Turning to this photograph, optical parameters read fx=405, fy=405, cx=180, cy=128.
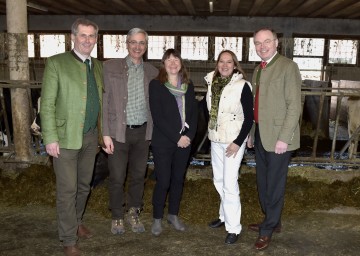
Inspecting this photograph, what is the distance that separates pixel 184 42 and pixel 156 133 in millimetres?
10289

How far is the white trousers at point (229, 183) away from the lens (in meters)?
3.20

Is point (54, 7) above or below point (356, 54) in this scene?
above

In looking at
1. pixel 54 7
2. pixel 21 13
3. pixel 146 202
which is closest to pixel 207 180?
pixel 146 202

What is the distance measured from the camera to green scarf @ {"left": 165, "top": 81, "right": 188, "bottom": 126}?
314cm

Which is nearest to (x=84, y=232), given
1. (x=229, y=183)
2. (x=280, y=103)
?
(x=229, y=183)

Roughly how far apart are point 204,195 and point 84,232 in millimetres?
1425

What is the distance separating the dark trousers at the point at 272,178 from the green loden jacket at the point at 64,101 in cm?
141

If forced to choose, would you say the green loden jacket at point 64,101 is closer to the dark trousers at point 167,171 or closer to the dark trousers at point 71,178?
the dark trousers at point 71,178

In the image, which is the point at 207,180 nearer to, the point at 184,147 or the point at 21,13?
the point at 184,147

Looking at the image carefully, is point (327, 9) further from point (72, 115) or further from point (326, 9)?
point (72, 115)

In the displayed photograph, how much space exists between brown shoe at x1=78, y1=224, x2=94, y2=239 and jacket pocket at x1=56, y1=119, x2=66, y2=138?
37.5 inches

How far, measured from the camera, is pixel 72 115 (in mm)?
2830

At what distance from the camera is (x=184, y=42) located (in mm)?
13133

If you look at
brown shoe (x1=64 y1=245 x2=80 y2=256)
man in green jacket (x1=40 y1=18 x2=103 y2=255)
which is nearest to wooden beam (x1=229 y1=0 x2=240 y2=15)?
man in green jacket (x1=40 y1=18 x2=103 y2=255)
